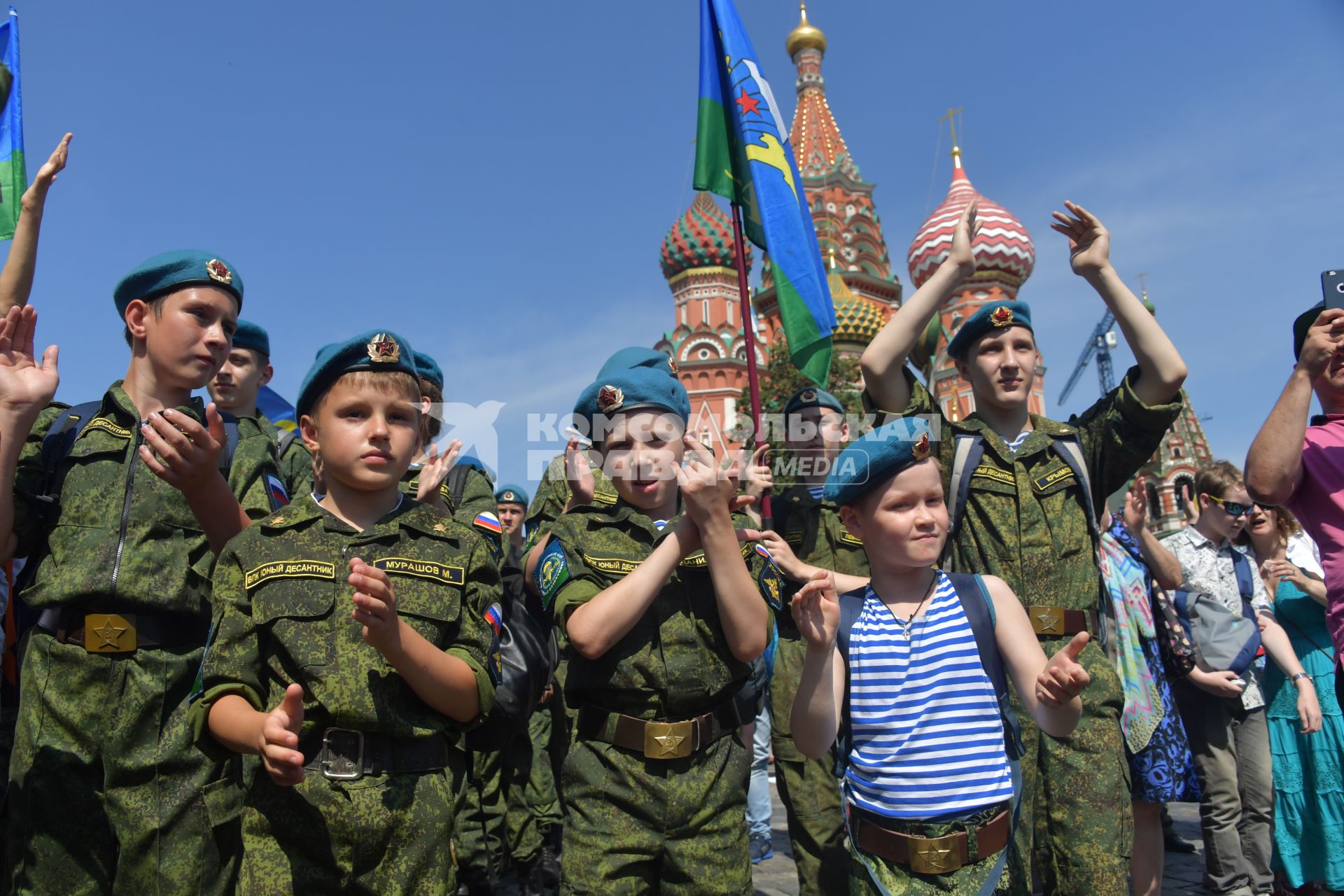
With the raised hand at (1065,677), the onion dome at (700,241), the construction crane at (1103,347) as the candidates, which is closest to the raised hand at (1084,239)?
the raised hand at (1065,677)

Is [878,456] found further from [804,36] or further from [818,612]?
[804,36]

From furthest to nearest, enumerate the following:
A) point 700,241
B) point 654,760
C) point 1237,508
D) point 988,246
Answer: point 700,241 → point 988,246 → point 1237,508 → point 654,760

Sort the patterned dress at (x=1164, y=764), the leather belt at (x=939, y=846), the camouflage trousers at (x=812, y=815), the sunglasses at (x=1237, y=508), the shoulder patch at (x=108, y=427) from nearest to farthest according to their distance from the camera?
the leather belt at (x=939, y=846)
the shoulder patch at (x=108, y=427)
the patterned dress at (x=1164, y=764)
the camouflage trousers at (x=812, y=815)
the sunglasses at (x=1237, y=508)

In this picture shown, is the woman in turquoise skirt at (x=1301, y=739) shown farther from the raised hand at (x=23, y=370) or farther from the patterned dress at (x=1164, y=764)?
the raised hand at (x=23, y=370)

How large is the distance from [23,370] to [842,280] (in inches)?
1311

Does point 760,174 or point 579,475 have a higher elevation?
point 760,174

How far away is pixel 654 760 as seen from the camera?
2.85m

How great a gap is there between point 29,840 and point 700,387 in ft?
104

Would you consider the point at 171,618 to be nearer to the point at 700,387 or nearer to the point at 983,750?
the point at 983,750

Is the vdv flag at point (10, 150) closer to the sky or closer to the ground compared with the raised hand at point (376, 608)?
closer to the sky

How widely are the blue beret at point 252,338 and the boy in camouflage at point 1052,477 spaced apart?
294cm

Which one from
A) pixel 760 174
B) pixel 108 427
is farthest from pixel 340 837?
pixel 760 174

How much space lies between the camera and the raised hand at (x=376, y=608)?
204cm

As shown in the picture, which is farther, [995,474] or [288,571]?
[995,474]
